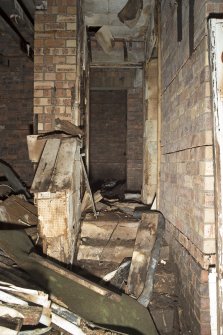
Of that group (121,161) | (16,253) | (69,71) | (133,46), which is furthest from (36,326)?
(121,161)

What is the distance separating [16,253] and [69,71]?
2511 mm

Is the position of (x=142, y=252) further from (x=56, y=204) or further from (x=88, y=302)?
(x=56, y=204)

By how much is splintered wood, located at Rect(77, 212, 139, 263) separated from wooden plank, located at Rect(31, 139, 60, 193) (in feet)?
3.43

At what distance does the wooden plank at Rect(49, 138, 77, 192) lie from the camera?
298 cm

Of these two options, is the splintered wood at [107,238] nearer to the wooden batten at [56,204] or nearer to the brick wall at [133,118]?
the wooden batten at [56,204]

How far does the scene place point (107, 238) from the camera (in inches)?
A: 149

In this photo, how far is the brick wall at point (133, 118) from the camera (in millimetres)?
7246

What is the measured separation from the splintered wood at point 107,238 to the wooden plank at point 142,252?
16cm

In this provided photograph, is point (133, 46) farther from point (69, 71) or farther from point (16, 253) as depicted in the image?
point (16, 253)

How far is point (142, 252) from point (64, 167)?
1340 mm

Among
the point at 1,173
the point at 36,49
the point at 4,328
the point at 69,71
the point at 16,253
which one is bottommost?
the point at 4,328

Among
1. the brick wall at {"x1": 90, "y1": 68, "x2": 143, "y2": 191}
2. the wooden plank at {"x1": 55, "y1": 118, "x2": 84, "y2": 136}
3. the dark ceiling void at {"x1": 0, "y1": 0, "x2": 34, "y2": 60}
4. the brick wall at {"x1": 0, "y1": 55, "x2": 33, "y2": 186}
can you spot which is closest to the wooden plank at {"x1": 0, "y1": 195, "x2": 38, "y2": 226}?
the wooden plank at {"x1": 55, "y1": 118, "x2": 84, "y2": 136}

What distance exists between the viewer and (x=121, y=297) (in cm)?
271

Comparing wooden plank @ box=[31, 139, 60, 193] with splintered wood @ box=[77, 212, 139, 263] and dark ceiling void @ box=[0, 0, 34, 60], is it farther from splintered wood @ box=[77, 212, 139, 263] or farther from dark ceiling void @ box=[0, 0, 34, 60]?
dark ceiling void @ box=[0, 0, 34, 60]
